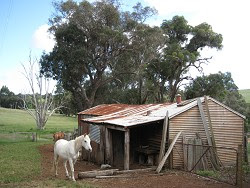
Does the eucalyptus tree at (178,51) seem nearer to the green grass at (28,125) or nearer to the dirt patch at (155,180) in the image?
the green grass at (28,125)

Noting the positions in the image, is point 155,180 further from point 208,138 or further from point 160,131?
point 208,138

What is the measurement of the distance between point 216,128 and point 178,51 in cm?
2256

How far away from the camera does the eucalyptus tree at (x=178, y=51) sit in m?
39.1

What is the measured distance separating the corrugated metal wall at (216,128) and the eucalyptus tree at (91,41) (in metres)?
17.0

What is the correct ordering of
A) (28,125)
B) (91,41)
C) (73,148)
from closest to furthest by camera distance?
(73,148)
(91,41)
(28,125)

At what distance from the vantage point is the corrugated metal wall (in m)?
16.1

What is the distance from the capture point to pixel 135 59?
3547cm

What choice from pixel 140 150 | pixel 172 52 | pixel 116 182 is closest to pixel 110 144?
pixel 140 150

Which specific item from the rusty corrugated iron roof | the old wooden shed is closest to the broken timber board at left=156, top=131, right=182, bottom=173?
the old wooden shed

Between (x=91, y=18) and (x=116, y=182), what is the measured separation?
23.1m

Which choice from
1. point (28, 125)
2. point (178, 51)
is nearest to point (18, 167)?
point (178, 51)

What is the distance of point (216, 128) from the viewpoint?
17.4 metres

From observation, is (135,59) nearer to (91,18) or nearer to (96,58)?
(96,58)

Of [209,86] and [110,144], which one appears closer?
[110,144]
